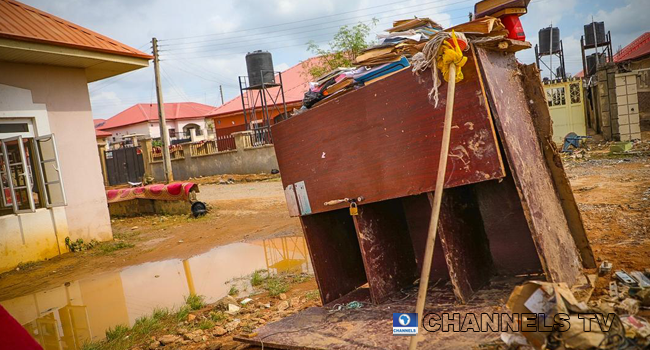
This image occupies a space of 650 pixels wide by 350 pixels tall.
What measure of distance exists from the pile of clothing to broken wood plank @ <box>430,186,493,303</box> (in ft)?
2.73

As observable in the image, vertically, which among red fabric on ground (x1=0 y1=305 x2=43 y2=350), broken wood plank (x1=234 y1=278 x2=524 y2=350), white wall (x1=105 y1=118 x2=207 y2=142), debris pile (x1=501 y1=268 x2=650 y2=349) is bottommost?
broken wood plank (x1=234 y1=278 x2=524 y2=350)

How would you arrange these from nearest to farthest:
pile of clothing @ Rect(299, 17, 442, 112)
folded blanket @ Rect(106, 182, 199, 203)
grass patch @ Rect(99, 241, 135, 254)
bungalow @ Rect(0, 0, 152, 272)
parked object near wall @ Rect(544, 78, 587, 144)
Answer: pile of clothing @ Rect(299, 17, 442, 112) < bungalow @ Rect(0, 0, 152, 272) < grass patch @ Rect(99, 241, 135, 254) < folded blanket @ Rect(106, 182, 199, 203) < parked object near wall @ Rect(544, 78, 587, 144)

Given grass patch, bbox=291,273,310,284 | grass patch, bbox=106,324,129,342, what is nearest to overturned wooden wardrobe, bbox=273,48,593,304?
grass patch, bbox=291,273,310,284

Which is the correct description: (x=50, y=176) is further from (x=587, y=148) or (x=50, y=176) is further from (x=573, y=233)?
(x=587, y=148)

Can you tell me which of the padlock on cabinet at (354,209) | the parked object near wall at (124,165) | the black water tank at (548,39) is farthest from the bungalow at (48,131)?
the black water tank at (548,39)

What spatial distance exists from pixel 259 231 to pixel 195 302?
350 cm

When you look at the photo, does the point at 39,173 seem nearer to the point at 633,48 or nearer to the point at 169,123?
the point at 169,123

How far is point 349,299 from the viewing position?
2.96m

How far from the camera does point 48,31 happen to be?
24.3 ft

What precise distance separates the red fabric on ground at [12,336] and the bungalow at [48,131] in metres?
6.62

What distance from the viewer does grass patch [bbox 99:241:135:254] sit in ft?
26.3

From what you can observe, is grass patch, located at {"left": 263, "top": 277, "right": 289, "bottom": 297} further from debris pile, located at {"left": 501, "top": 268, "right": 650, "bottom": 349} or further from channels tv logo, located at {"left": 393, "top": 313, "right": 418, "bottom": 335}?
debris pile, located at {"left": 501, "top": 268, "right": 650, "bottom": 349}

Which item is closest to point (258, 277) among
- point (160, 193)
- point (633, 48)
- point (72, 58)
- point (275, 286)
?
point (275, 286)

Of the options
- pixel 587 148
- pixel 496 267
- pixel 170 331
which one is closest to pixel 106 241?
pixel 170 331
